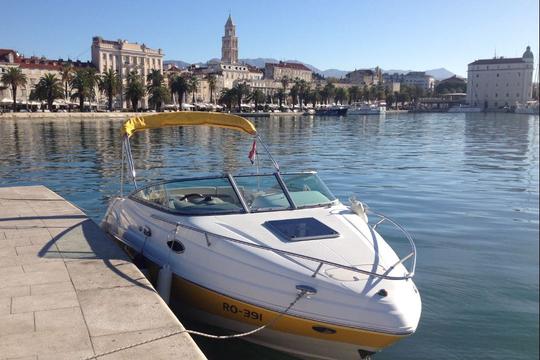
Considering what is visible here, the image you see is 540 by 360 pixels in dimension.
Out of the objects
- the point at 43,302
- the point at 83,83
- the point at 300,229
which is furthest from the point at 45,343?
the point at 83,83

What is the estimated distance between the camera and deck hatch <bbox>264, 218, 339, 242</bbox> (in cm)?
708

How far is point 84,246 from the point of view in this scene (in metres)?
8.83

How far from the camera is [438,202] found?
17.0 m

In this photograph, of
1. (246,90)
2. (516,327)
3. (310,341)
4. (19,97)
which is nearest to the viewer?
(310,341)

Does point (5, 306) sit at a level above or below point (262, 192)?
below

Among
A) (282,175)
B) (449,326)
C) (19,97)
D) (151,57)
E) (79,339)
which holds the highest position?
(151,57)

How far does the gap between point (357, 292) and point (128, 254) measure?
15.1 feet

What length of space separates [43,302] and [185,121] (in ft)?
16.6

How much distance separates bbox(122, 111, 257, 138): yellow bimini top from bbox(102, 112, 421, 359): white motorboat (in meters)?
1.95

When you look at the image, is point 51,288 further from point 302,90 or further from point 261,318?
point 302,90

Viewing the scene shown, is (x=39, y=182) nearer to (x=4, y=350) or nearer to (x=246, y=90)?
(x=4, y=350)

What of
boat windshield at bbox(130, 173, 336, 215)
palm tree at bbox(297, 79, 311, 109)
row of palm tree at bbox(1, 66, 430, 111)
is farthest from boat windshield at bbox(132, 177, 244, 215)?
palm tree at bbox(297, 79, 311, 109)

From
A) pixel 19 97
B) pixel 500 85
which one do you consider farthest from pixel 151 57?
pixel 500 85

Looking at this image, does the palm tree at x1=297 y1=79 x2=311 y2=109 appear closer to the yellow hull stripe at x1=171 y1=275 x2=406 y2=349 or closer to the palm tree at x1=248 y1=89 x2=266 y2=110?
the palm tree at x1=248 y1=89 x2=266 y2=110
